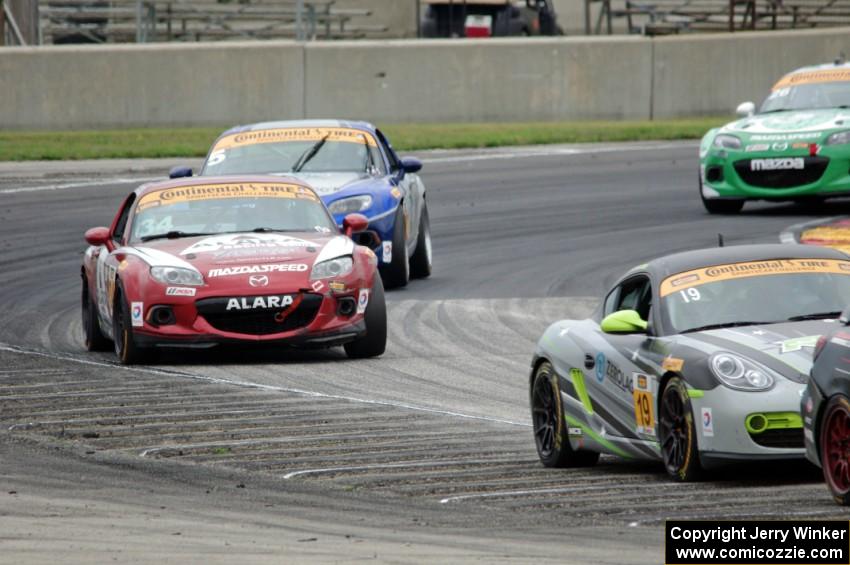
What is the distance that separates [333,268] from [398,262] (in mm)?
3756

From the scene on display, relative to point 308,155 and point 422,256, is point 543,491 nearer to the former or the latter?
point 308,155

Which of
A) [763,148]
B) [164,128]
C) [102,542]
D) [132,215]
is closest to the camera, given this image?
[102,542]

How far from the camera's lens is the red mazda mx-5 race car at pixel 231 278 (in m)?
13.3

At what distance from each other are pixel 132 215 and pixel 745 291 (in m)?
6.23

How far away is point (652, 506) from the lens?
815 centimetres

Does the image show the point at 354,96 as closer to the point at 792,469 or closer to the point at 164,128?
the point at 164,128

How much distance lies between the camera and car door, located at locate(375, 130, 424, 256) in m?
17.5

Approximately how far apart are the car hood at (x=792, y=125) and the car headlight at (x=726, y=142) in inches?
2.6

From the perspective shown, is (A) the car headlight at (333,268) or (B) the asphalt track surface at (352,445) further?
(A) the car headlight at (333,268)

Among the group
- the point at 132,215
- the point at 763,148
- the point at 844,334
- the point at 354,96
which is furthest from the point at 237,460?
the point at 354,96

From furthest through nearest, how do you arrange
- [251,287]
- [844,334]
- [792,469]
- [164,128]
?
[164,128] < [251,287] < [792,469] < [844,334]

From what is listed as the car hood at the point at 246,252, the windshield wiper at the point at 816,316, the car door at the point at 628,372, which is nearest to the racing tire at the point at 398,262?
the car hood at the point at 246,252

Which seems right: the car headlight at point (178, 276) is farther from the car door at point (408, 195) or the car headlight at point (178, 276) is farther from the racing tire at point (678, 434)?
the racing tire at point (678, 434)

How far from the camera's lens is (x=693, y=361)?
870 cm
